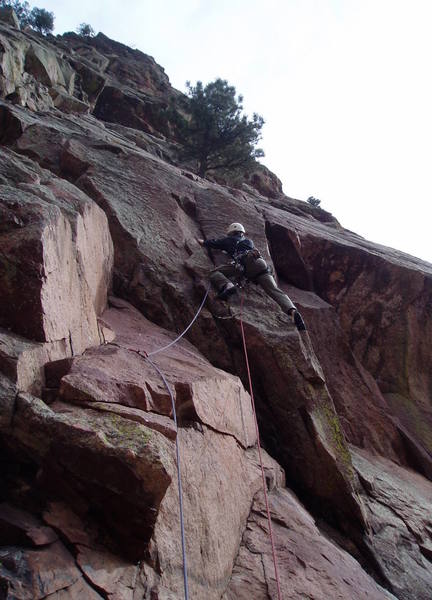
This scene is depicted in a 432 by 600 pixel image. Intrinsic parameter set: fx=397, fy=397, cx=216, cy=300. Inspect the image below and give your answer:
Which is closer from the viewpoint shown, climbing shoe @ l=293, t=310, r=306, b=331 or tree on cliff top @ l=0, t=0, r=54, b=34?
climbing shoe @ l=293, t=310, r=306, b=331

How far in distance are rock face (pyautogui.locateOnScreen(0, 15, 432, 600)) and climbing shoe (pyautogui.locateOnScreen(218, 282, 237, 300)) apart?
0.18 meters

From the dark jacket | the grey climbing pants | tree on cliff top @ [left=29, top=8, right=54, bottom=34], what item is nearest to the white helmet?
the dark jacket

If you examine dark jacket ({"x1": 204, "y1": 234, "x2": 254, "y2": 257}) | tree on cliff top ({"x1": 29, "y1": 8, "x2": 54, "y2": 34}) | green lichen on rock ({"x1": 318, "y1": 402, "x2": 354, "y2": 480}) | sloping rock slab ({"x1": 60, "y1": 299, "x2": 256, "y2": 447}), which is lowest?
green lichen on rock ({"x1": 318, "y1": 402, "x2": 354, "y2": 480})

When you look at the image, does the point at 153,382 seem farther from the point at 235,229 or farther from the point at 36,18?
the point at 36,18

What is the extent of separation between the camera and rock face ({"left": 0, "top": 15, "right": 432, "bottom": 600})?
259 cm

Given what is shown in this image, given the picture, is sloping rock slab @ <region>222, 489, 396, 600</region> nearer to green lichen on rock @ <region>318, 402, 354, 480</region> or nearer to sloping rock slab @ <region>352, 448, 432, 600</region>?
sloping rock slab @ <region>352, 448, 432, 600</region>

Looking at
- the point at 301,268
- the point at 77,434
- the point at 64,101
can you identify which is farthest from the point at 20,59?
the point at 77,434

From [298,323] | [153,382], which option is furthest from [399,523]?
[153,382]

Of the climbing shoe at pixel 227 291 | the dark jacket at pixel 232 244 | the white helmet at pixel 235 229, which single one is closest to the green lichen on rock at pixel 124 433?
the climbing shoe at pixel 227 291

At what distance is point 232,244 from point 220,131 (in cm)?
1269

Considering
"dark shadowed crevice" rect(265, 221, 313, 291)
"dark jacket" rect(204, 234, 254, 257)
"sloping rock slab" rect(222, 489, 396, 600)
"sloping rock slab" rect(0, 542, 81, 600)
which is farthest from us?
"dark shadowed crevice" rect(265, 221, 313, 291)

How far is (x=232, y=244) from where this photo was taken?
7.76 m

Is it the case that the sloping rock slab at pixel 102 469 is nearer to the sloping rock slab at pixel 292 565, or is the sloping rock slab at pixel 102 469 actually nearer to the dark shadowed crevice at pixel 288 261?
the sloping rock slab at pixel 292 565

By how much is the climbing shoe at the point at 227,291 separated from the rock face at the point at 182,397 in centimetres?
18
